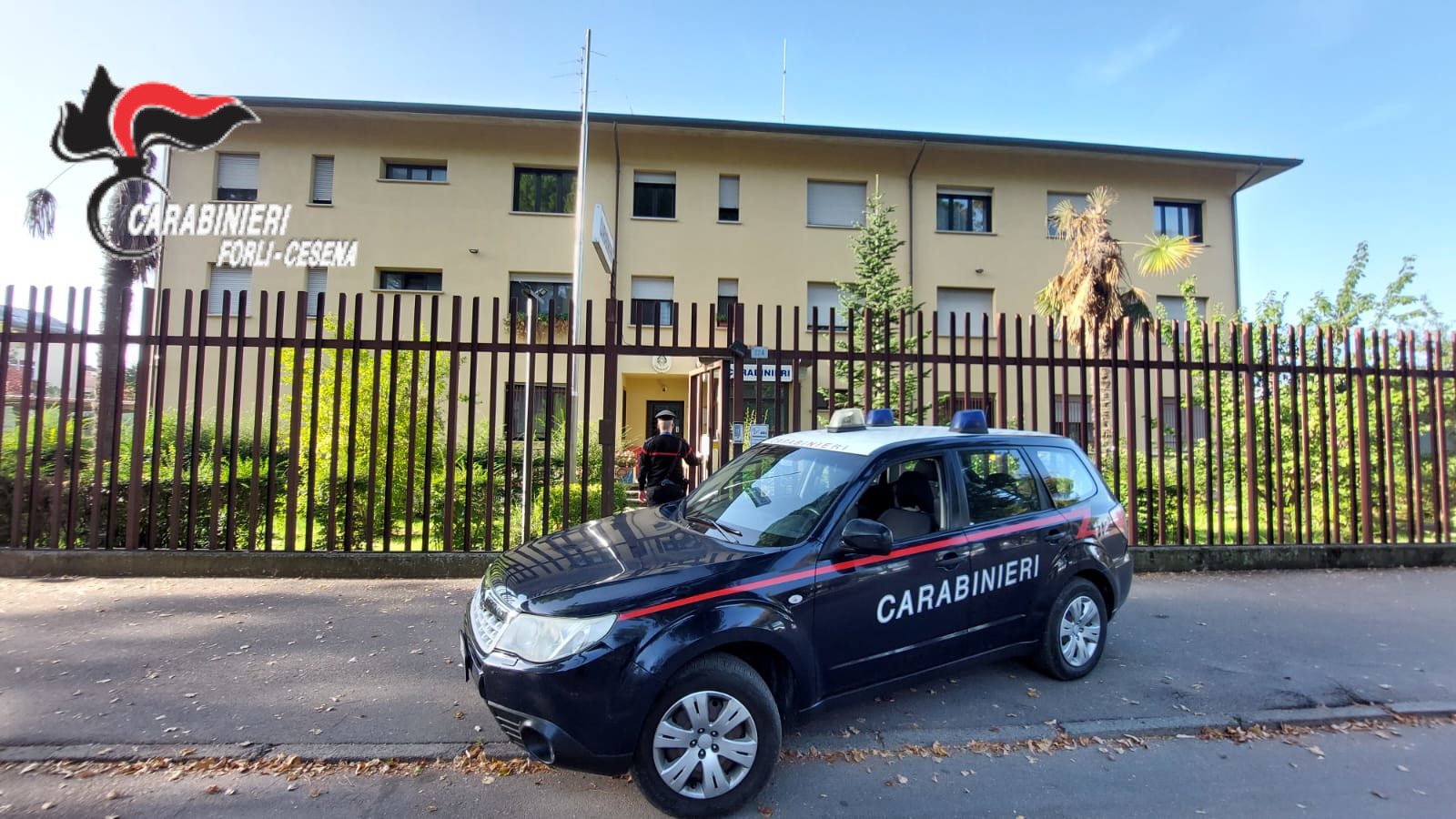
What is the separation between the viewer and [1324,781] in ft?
10.2

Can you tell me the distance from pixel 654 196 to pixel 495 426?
12016mm

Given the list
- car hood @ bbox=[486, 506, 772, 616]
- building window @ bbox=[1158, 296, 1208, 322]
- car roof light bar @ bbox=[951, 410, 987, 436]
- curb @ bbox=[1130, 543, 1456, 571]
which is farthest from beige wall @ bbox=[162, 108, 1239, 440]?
car hood @ bbox=[486, 506, 772, 616]

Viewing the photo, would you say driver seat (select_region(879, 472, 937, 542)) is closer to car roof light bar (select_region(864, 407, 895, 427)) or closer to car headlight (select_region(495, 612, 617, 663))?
car roof light bar (select_region(864, 407, 895, 427))

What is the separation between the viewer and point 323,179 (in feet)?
56.5

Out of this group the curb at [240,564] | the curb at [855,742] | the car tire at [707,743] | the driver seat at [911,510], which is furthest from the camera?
the curb at [240,564]

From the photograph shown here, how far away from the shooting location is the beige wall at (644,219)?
55.2ft

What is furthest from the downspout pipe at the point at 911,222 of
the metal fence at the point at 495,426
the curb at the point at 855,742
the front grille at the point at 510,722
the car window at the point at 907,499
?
the front grille at the point at 510,722

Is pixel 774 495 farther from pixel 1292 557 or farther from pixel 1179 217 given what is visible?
pixel 1179 217

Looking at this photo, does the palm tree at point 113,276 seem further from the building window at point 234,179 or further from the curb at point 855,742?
the curb at point 855,742

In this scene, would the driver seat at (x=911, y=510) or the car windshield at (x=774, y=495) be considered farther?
the driver seat at (x=911, y=510)

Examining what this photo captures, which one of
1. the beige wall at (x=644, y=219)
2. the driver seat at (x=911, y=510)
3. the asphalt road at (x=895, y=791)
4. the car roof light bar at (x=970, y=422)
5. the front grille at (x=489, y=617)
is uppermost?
the beige wall at (x=644, y=219)

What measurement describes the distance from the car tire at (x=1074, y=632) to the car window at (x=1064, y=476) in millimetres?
536

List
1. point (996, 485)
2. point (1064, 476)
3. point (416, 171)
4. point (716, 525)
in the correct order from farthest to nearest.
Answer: point (416, 171), point (1064, 476), point (996, 485), point (716, 525)

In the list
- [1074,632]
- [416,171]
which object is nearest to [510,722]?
[1074,632]
